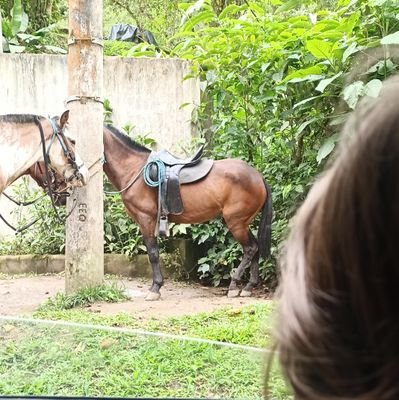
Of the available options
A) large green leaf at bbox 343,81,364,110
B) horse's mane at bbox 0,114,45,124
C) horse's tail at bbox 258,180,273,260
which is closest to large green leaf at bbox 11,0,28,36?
horse's mane at bbox 0,114,45,124

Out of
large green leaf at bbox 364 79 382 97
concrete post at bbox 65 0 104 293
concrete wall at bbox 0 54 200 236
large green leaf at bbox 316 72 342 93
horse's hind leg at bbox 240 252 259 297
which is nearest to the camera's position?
large green leaf at bbox 364 79 382 97

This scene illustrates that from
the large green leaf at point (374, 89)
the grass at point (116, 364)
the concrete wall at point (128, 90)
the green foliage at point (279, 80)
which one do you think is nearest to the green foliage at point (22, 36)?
the concrete wall at point (128, 90)

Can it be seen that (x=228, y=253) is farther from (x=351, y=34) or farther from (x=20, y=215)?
(x=351, y=34)

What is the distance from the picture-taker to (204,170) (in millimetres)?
3359

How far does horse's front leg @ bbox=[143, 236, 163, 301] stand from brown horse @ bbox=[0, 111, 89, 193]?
0.66 m

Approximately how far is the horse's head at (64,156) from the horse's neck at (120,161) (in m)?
0.53

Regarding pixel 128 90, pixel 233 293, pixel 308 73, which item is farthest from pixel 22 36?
pixel 308 73

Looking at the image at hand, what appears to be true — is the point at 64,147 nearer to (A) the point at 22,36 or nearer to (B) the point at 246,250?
(B) the point at 246,250

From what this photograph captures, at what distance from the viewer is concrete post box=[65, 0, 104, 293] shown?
9.23 ft

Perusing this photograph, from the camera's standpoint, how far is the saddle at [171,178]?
329 centimetres

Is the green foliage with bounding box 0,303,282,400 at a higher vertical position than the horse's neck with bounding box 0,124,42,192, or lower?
lower

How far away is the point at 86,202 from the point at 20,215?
4.53ft

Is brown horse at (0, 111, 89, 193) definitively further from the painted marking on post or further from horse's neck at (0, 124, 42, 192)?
the painted marking on post

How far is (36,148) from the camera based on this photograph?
9.20ft
